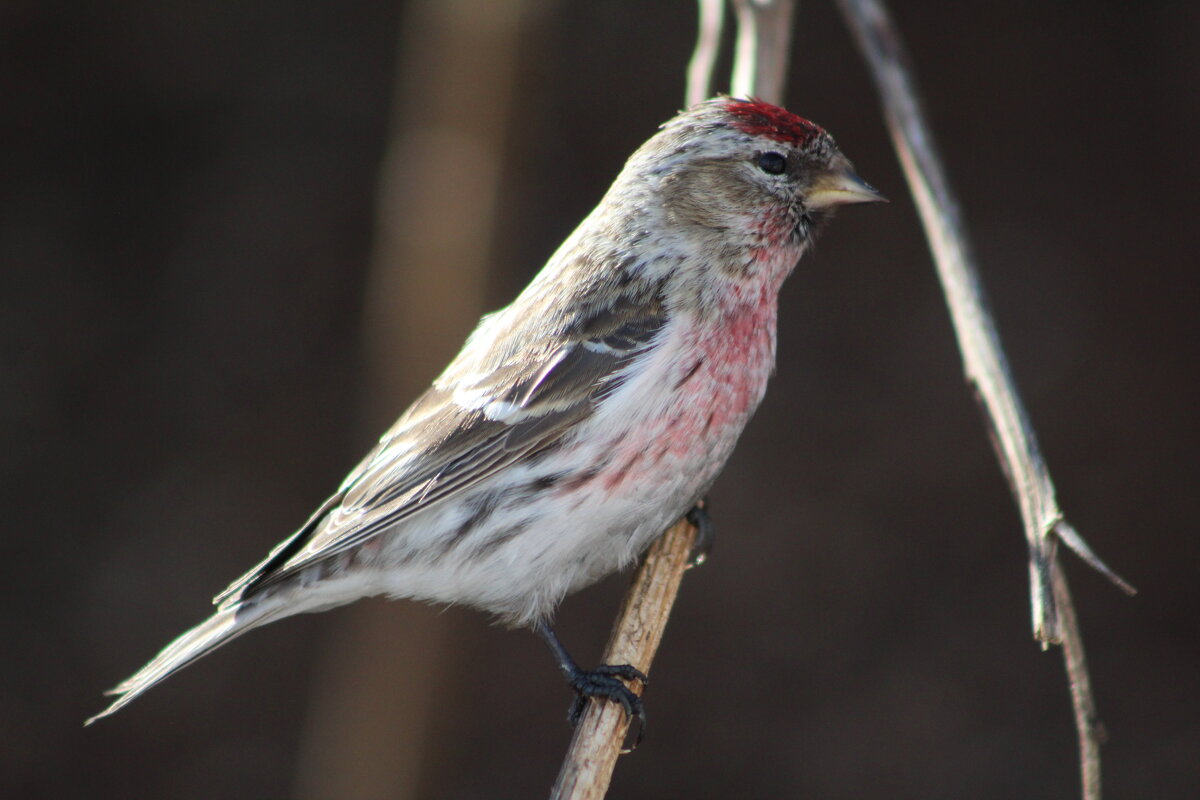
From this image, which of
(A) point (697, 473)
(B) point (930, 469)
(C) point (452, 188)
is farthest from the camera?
(B) point (930, 469)

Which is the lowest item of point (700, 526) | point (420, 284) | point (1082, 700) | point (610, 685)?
point (610, 685)

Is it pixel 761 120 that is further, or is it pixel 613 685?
pixel 761 120

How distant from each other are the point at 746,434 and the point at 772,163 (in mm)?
2393

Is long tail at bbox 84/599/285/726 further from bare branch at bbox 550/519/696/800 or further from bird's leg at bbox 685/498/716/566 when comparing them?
bird's leg at bbox 685/498/716/566

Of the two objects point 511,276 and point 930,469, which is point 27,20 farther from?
point 930,469

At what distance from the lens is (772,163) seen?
8.70 ft

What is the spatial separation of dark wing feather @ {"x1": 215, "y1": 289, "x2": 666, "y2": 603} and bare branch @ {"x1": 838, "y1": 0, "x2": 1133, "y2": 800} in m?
0.58

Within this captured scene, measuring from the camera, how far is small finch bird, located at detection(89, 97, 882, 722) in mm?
2486

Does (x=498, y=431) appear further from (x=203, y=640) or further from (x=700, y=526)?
(x=203, y=640)

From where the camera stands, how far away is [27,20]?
4719 millimetres

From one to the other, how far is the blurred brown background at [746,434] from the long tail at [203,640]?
6.57 ft

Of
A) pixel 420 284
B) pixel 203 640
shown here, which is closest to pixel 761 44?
pixel 420 284

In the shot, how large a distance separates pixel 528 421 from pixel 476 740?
102 inches

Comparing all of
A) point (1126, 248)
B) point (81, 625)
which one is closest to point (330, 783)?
point (81, 625)
